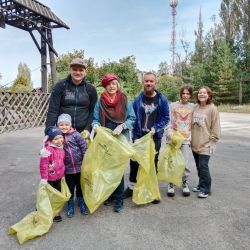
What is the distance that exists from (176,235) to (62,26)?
1268 centimetres

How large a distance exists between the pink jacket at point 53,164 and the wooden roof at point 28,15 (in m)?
9.28

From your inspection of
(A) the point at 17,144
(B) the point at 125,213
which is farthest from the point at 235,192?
(A) the point at 17,144

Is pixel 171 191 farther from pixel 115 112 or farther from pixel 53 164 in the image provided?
pixel 53 164

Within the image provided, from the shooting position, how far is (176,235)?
126 inches

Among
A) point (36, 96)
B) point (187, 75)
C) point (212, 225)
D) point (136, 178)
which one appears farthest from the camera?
point (187, 75)

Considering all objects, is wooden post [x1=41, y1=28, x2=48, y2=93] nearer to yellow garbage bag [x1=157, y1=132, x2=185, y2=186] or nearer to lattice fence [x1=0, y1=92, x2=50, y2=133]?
lattice fence [x1=0, y1=92, x2=50, y2=133]

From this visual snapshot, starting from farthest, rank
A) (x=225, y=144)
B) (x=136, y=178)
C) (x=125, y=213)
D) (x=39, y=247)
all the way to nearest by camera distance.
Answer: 1. (x=225, y=144)
2. (x=136, y=178)
3. (x=125, y=213)
4. (x=39, y=247)

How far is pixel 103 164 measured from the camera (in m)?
3.69

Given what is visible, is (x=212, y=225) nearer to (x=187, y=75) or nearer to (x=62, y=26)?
(x=62, y=26)

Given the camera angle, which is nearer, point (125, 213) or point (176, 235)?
point (176, 235)

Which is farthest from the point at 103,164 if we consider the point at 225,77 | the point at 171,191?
the point at 225,77

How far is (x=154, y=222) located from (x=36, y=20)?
11.7m

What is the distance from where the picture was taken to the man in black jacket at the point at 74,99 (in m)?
3.77

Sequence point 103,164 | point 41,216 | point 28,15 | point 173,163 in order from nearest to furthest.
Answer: point 41,216
point 103,164
point 173,163
point 28,15
